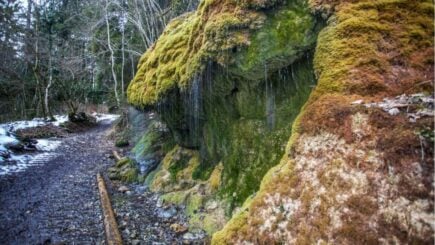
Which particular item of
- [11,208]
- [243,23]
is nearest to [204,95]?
[243,23]

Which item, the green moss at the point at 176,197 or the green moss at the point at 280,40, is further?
the green moss at the point at 176,197

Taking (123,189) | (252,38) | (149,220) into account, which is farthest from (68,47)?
(252,38)

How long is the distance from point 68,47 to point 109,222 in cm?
2286

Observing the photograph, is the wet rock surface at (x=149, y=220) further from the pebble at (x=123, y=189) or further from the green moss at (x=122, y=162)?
the green moss at (x=122, y=162)

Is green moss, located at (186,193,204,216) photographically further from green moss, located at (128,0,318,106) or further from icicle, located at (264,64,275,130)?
green moss, located at (128,0,318,106)

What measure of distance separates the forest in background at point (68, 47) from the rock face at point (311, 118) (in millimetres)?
9453

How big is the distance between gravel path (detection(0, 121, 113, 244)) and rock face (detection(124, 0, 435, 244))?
192 cm

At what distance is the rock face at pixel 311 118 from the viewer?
2.47 m

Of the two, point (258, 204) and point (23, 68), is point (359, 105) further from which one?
point (23, 68)

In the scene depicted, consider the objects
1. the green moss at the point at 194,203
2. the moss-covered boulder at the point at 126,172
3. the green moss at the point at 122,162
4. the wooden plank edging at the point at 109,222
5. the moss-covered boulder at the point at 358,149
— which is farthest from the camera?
the green moss at the point at 122,162

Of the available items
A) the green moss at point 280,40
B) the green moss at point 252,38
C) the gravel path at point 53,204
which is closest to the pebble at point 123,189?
the gravel path at point 53,204

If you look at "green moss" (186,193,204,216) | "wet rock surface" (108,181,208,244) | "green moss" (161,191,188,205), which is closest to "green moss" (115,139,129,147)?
"wet rock surface" (108,181,208,244)

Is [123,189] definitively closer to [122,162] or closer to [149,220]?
[149,220]

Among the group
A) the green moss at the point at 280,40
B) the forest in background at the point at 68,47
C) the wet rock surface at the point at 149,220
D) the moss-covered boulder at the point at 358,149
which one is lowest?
the wet rock surface at the point at 149,220
